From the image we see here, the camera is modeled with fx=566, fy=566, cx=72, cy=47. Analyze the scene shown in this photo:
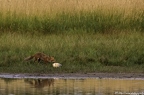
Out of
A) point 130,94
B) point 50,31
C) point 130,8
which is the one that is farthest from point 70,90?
point 130,8

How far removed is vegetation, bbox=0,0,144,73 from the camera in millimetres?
9758

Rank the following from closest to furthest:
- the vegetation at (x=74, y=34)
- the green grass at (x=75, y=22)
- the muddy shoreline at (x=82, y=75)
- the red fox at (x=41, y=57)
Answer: the muddy shoreline at (x=82, y=75), the red fox at (x=41, y=57), the vegetation at (x=74, y=34), the green grass at (x=75, y=22)

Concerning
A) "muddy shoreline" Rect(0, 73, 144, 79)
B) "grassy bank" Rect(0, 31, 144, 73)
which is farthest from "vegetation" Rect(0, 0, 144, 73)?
"muddy shoreline" Rect(0, 73, 144, 79)

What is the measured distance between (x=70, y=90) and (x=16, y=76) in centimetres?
166

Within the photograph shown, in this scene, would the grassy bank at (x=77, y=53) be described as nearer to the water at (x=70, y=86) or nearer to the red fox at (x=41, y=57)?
the red fox at (x=41, y=57)

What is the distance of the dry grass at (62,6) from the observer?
13.2 metres

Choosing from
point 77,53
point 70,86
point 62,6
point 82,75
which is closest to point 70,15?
point 62,6

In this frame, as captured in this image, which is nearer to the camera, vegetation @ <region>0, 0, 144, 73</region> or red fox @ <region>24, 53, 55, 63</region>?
red fox @ <region>24, 53, 55, 63</region>

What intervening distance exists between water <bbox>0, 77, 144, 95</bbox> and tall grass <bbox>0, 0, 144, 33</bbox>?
3.99 metres

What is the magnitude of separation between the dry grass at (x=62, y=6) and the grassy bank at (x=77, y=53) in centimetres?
150

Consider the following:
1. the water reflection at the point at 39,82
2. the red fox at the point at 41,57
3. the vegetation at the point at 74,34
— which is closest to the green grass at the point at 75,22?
the vegetation at the point at 74,34

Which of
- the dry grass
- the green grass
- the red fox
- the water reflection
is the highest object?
the dry grass

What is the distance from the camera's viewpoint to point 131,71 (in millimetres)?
9297

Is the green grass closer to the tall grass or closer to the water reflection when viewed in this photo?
the tall grass
